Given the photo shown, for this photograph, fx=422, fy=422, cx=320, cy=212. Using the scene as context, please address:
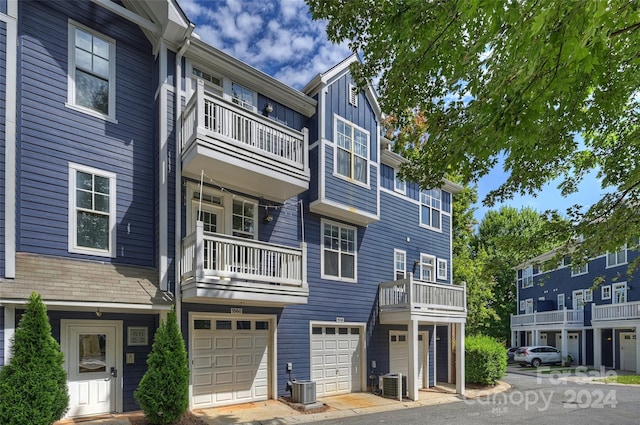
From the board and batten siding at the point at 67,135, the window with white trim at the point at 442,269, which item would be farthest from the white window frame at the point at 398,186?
the board and batten siding at the point at 67,135

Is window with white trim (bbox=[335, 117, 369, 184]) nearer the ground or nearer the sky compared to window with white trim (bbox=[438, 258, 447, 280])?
nearer the sky

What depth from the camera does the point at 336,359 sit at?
12.9 metres

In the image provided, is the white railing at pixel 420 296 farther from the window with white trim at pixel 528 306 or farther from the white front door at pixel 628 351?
the window with white trim at pixel 528 306

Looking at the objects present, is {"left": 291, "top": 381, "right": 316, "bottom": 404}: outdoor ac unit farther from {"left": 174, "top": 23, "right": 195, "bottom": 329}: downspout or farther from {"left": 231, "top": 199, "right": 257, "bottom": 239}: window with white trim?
{"left": 231, "top": 199, "right": 257, "bottom": 239}: window with white trim

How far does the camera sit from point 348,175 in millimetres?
13102

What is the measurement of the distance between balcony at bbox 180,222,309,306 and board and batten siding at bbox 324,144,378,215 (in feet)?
8.37

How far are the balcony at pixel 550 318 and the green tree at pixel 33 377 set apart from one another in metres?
29.9

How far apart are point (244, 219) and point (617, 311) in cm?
2365

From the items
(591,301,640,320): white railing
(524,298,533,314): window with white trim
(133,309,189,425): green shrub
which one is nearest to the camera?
(133,309,189,425): green shrub

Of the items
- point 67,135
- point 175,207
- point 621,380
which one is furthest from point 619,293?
point 67,135

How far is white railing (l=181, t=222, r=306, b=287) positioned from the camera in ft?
28.9

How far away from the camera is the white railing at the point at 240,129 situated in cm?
916

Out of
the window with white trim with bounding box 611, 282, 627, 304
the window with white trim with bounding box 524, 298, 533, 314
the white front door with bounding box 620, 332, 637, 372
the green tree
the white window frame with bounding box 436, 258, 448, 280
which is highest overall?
the white window frame with bounding box 436, 258, 448, 280

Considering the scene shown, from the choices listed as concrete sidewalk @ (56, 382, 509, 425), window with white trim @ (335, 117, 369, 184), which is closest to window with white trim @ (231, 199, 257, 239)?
window with white trim @ (335, 117, 369, 184)
